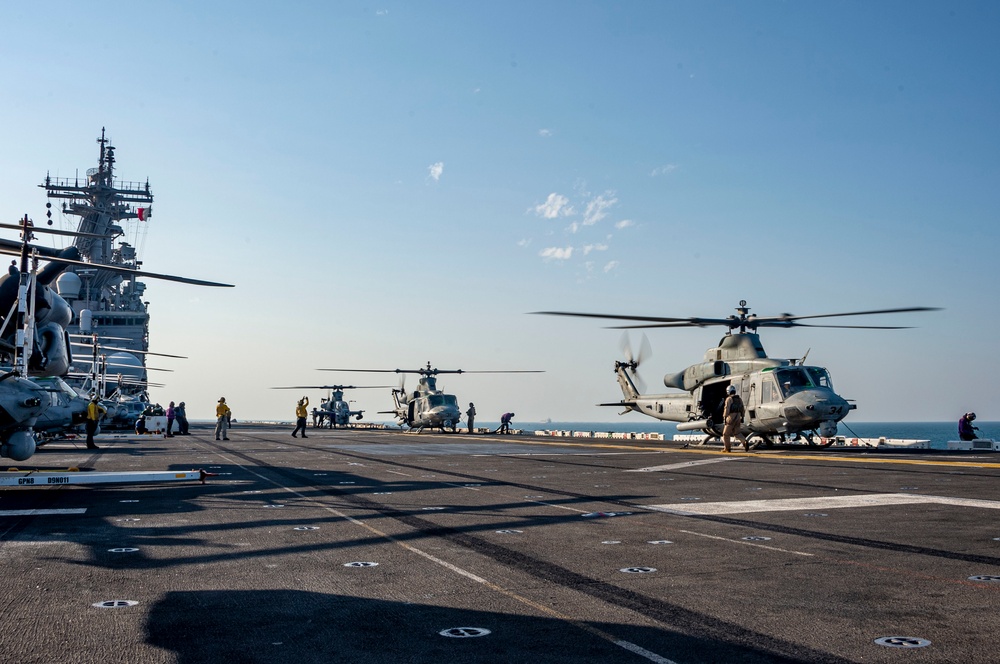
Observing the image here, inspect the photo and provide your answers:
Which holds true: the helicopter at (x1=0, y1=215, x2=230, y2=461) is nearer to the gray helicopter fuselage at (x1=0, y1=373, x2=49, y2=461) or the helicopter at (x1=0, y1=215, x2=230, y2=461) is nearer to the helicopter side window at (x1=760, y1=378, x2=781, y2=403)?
the gray helicopter fuselage at (x1=0, y1=373, x2=49, y2=461)

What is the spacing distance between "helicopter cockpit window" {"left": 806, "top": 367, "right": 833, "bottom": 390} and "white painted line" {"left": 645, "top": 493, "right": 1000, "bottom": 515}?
49.6ft

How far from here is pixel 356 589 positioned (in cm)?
673

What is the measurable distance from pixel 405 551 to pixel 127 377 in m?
83.5

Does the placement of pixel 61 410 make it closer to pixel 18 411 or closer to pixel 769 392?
pixel 18 411

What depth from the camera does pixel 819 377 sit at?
2827 centimetres

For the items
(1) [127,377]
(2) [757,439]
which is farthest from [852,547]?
(1) [127,377]

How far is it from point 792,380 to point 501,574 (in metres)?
23.1

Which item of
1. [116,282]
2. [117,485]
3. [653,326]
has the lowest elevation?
[117,485]

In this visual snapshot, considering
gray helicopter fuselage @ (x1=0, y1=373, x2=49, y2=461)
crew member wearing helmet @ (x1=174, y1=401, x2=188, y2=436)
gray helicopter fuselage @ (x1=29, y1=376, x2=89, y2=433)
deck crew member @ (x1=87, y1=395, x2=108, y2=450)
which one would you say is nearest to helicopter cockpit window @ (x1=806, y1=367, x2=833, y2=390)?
gray helicopter fuselage @ (x1=0, y1=373, x2=49, y2=461)

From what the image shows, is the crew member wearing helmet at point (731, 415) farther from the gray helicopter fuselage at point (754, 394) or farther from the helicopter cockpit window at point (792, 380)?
the helicopter cockpit window at point (792, 380)

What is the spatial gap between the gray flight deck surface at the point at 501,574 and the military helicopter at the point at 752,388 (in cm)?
1201

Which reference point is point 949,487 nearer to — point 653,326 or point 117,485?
point 653,326

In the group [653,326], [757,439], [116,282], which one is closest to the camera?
[653,326]

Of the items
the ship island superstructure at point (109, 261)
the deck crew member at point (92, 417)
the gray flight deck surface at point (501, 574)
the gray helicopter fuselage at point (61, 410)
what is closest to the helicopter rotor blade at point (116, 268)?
the gray flight deck surface at point (501, 574)
